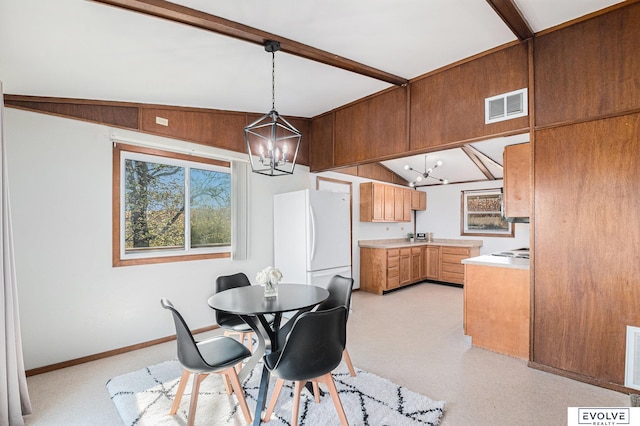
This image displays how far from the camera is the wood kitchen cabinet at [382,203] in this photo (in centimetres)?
609

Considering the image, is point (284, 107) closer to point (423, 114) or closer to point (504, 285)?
point (423, 114)

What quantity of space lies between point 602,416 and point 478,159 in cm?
444

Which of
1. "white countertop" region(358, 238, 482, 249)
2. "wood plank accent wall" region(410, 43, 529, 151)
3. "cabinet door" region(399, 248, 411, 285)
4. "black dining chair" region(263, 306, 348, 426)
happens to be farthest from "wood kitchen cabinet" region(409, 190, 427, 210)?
"black dining chair" region(263, 306, 348, 426)

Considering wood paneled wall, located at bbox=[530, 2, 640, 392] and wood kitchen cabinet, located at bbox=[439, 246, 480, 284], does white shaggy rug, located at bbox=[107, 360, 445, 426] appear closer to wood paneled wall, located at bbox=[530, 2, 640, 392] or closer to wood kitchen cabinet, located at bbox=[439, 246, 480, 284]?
wood paneled wall, located at bbox=[530, 2, 640, 392]

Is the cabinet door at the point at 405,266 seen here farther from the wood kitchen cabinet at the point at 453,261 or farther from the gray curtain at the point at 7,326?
the gray curtain at the point at 7,326

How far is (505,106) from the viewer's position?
114 inches

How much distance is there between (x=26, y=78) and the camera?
2391mm

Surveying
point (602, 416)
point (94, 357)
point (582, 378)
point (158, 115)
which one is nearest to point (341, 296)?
point (602, 416)

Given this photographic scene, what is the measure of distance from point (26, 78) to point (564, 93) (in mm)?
4184

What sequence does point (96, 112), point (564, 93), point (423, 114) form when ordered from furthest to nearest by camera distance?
point (423, 114)
point (96, 112)
point (564, 93)

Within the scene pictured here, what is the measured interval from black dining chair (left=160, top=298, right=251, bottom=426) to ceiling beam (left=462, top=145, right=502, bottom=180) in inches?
168

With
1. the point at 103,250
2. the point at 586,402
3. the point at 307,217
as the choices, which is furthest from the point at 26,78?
the point at 586,402

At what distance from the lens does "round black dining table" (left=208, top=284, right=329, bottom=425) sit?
2027 mm

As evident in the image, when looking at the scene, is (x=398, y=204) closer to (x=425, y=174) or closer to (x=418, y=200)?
(x=418, y=200)
